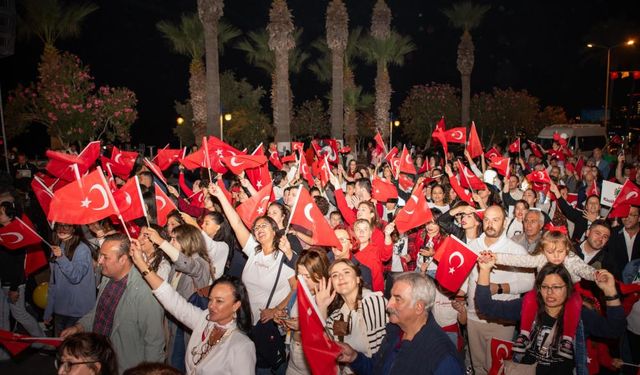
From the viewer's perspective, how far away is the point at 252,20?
11088 centimetres

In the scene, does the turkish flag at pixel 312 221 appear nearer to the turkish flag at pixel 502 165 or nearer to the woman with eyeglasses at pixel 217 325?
the woman with eyeglasses at pixel 217 325

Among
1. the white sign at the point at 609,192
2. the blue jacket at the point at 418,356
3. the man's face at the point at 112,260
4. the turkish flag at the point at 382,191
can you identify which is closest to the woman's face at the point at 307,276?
the blue jacket at the point at 418,356

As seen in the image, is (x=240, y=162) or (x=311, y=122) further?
(x=311, y=122)

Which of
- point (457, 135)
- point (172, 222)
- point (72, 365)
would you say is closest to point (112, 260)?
point (72, 365)

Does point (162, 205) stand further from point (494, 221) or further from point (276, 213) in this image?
point (494, 221)

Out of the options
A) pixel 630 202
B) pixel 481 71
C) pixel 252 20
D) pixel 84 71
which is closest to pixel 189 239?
pixel 630 202

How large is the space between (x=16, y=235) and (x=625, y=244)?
7096mm

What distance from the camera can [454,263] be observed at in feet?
16.2

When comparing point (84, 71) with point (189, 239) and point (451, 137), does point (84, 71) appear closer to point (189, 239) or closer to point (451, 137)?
point (451, 137)

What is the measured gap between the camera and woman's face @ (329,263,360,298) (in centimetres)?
419

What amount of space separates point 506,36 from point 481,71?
7.69 m

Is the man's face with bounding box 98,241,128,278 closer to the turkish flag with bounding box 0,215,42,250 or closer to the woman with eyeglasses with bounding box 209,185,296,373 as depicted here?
the woman with eyeglasses with bounding box 209,185,296,373

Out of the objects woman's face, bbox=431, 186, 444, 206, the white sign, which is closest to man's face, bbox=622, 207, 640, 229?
the white sign

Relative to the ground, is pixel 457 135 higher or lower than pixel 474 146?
higher
